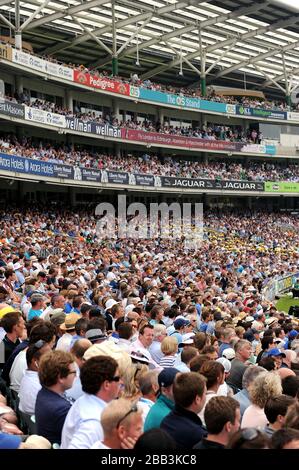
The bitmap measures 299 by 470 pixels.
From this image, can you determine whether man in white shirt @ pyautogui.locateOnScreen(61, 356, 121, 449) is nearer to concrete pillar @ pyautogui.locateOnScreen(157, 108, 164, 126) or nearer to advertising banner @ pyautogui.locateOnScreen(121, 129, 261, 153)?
advertising banner @ pyautogui.locateOnScreen(121, 129, 261, 153)

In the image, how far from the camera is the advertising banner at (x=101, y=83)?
40656 millimetres

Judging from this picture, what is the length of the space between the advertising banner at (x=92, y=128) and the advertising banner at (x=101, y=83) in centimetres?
239

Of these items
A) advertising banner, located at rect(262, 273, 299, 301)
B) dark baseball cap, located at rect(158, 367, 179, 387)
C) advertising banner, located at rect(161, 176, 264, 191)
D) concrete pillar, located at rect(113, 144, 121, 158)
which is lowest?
advertising banner, located at rect(262, 273, 299, 301)

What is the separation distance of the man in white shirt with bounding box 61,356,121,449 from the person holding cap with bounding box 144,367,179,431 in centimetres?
39

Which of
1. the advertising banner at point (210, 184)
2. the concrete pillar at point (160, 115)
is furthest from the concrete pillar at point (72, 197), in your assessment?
the concrete pillar at point (160, 115)

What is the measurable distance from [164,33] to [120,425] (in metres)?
44.3

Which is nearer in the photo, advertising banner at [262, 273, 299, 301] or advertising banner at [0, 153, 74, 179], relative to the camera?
advertising banner at [262, 273, 299, 301]

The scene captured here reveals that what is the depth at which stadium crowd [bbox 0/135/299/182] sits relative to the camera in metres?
36.4

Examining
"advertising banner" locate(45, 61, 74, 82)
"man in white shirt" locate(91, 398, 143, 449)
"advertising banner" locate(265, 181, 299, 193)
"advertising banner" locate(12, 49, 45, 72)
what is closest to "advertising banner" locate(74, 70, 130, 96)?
"advertising banner" locate(45, 61, 74, 82)

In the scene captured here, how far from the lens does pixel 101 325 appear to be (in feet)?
25.6

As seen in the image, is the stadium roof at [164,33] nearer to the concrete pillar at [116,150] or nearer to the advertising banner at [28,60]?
the advertising banner at [28,60]

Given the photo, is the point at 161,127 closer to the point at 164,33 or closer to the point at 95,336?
the point at 164,33

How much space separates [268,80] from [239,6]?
1812cm

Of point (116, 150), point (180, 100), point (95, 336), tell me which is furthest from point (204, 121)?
point (95, 336)
